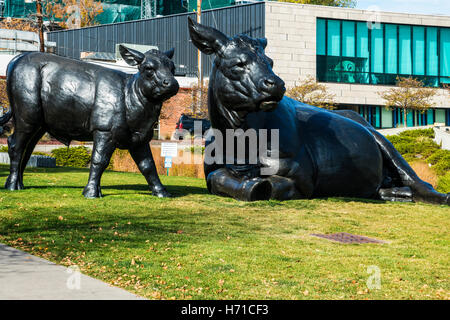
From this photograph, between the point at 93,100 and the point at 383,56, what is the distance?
38.9 metres

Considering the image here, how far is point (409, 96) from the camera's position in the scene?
40125mm

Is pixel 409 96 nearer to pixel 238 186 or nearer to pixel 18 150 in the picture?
pixel 238 186

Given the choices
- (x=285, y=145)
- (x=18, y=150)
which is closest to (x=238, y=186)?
(x=285, y=145)

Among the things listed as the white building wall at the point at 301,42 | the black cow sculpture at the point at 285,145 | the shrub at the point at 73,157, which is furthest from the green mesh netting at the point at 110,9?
the black cow sculpture at the point at 285,145

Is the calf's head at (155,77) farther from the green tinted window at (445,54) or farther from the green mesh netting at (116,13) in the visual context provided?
the green mesh netting at (116,13)

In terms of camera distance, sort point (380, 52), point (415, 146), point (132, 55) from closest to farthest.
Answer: point (132, 55), point (415, 146), point (380, 52)

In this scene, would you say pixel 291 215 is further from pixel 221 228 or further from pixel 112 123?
pixel 112 123

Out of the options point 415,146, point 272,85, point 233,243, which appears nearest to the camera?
point 233,243

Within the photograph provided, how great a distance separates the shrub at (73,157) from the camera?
22.0 meters

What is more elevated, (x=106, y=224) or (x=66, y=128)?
(x=66, y=128)

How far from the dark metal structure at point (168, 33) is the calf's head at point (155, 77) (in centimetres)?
3472
